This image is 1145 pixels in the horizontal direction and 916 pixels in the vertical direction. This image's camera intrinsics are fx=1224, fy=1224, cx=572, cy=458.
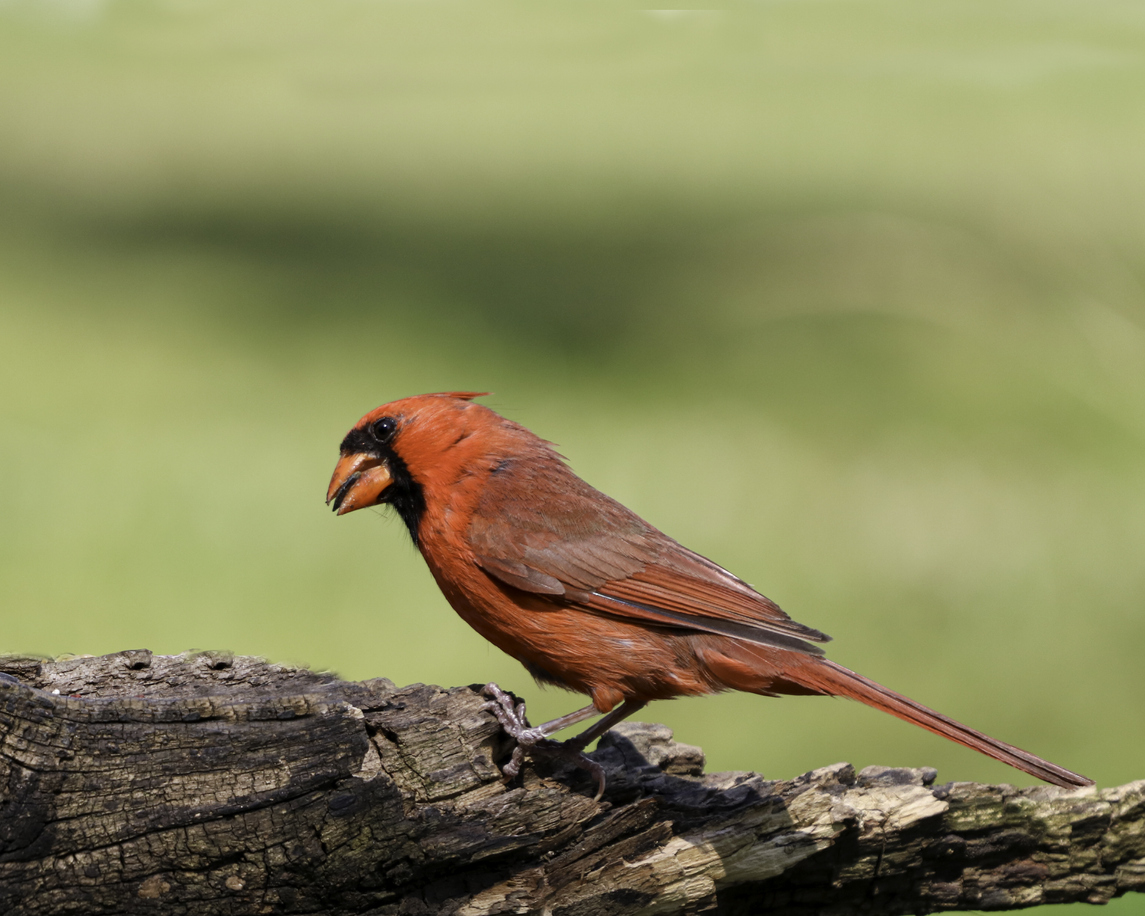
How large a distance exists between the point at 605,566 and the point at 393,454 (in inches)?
26.9

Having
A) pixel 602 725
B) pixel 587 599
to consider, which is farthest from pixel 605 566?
pixel 602 725

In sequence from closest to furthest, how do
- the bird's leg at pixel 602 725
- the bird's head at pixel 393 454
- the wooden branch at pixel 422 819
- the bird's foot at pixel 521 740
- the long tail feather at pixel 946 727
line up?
the wooden branch at pixel 422 819 < the bird's foot at pixel 521 740 < the long tail feather at pixel 946 727 < the bird's leg at pixel 602 725 < the bird's head at pixel 393 454

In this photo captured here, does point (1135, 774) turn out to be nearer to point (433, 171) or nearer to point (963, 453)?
point (963, 453)

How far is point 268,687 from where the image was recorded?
2.68 m

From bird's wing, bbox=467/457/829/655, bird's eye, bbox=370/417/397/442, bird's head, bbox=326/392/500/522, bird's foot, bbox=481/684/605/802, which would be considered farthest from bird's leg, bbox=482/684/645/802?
bird's eye, bbox=370/417/397/442

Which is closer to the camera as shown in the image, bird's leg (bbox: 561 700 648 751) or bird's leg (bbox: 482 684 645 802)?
bird's leg (bbox: 482 684 645 802)

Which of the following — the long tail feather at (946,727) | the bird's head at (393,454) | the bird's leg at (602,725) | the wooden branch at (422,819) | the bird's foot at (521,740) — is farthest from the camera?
the bird's head at (393,454)

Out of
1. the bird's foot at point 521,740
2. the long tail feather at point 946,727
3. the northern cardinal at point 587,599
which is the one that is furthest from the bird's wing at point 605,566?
the bird's foot at point 521,740

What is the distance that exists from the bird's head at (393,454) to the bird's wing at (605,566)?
0.20 m

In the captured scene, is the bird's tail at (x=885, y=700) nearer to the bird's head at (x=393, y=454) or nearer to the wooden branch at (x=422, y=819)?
the wooden branch at (x=422, y=819)

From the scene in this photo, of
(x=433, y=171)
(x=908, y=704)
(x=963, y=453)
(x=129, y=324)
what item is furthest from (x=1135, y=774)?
(x=433, y=171)

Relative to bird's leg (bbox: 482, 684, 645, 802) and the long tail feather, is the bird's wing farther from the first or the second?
bird's leg (bbox: 482, 684, 645, 802)

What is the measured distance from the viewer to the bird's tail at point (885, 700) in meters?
2.85

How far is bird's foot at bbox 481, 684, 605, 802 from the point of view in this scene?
2.74 m
